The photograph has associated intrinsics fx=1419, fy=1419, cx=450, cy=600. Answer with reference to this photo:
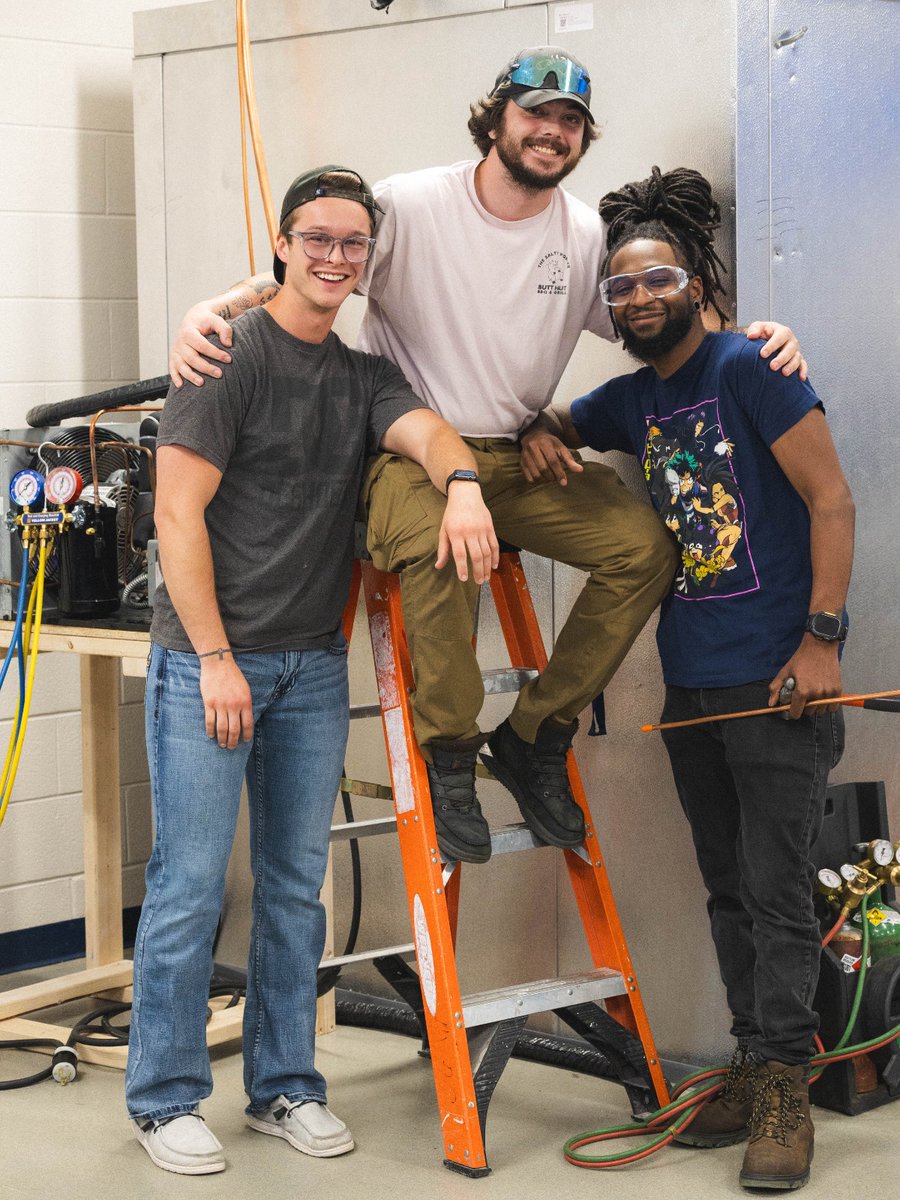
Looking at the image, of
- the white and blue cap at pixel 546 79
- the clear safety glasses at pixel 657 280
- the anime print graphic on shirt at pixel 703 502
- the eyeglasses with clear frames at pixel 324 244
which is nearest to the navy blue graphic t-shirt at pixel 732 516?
the anime print graphic on shirt at pixel 703 502

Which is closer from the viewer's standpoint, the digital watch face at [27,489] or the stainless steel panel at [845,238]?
the stainless steel panel at [845,238]

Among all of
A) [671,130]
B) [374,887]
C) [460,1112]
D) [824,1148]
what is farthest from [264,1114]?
[671,130]

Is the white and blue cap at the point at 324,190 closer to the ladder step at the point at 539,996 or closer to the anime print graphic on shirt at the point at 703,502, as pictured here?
the anime print graphic on shirt at the point at 703,502

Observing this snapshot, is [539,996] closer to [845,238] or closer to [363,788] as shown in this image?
[363,788]

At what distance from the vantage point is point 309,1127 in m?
2.66

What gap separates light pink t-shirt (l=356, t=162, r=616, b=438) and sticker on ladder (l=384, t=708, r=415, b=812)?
0.56 m

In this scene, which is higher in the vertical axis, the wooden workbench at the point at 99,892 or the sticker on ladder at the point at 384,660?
the sticker on ladder at the point at 384,660

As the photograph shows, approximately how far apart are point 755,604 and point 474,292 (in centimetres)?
77

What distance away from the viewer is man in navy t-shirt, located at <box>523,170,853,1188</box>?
7.97ft

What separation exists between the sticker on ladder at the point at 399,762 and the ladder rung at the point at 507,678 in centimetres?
22

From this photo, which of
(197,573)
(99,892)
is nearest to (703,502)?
(197,573)

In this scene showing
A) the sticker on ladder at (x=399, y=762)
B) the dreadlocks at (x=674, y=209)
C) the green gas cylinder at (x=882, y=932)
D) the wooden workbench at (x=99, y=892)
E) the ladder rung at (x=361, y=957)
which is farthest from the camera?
the wooden workbench at (x=99, y=892)

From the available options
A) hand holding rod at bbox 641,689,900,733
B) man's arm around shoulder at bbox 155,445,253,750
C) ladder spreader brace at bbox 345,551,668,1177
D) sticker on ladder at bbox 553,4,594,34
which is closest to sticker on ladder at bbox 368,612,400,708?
ladder spreader brace at bbox 345,551,668,1177

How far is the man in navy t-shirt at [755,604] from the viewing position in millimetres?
2430
